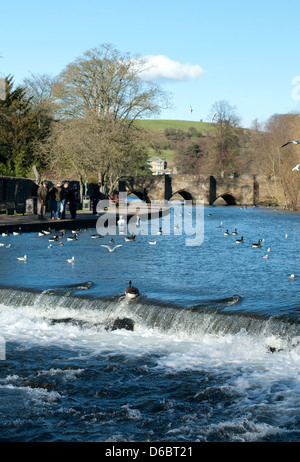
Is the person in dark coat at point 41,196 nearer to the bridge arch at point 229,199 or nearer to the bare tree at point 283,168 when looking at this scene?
the bare tree at point 283,168

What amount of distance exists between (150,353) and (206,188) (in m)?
70.8

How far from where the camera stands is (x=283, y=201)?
70.3 metres

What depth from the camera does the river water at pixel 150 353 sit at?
9875 millimetres

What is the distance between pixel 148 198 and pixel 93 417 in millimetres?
71115

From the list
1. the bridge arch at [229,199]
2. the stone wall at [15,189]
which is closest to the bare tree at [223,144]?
the bridge arch at [229,199]

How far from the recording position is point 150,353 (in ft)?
43.7

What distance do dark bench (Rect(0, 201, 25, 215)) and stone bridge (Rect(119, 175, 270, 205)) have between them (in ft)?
138

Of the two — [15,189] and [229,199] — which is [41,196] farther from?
[229,199]

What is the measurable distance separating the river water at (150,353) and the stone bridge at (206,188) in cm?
5656

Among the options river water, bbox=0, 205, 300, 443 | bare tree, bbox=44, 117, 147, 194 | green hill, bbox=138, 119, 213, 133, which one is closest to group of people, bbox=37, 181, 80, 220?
river water, bbox=0, 205, 300, 443

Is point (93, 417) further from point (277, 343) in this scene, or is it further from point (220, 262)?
point (220, 262)

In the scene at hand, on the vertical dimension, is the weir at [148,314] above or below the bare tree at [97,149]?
below

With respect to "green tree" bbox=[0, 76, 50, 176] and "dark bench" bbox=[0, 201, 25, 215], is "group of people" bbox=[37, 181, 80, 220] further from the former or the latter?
"green tree" bbox=[0, 76, 50, 176]

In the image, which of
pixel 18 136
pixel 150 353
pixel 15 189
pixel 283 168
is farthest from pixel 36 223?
pixel 283 168
